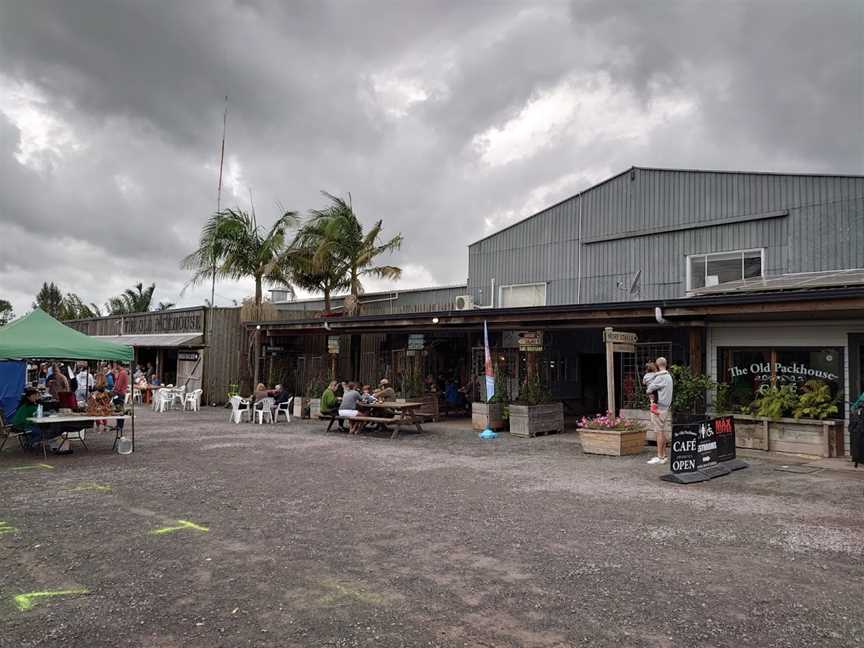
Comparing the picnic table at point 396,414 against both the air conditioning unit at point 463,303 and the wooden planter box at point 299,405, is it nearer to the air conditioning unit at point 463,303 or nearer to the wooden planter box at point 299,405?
the wooden planter box at point 299,405

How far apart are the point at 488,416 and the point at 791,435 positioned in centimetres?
588

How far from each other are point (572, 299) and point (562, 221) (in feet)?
8.09

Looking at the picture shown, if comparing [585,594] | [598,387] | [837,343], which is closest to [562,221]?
[598,387]

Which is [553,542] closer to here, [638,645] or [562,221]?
[638,645]

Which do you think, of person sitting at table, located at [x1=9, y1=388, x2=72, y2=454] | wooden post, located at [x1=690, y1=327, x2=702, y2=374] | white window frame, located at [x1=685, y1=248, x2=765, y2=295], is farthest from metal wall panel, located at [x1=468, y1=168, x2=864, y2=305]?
person sitting at table, located at [x1=9, y1=388, x2=72, y2=454]

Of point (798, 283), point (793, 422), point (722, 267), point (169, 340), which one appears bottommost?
point (793, 422)

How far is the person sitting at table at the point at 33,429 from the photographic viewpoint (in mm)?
10962

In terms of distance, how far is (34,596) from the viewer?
4348 mm

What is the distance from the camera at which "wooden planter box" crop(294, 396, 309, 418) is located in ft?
59.1

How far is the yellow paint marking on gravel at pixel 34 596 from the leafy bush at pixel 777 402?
10.4 meters

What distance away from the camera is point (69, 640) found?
→ 3.67 m

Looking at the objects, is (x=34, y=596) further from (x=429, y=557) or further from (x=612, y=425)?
(x=612, y=425)

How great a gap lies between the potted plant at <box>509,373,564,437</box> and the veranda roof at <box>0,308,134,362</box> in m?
7.61

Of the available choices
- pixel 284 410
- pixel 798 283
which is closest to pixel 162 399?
pixel 284 410
